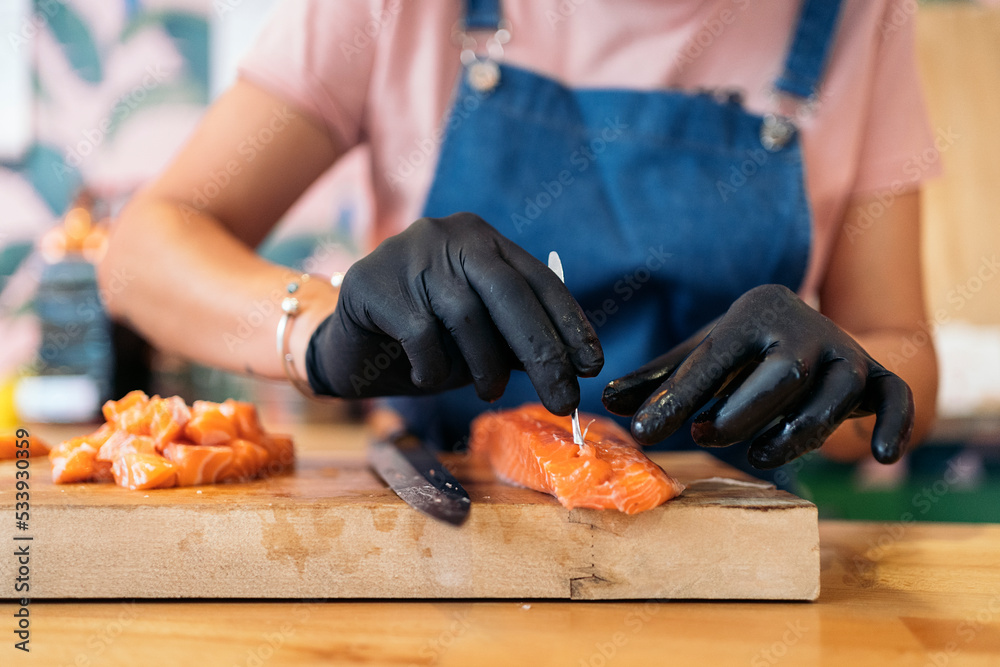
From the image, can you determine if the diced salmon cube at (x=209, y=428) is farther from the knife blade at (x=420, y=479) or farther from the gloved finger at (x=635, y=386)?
the gloved finger at (x=635, y=386)

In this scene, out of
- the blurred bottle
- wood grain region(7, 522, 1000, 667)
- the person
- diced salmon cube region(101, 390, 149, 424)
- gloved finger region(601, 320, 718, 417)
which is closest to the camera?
wood grain region(7, 522, 1000, 667)

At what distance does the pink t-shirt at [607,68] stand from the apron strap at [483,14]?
48mm

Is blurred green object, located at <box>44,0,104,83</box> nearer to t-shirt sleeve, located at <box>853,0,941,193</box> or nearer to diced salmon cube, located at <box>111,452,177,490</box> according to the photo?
diced salmon cube, located at <box>111,452,177,490</box>

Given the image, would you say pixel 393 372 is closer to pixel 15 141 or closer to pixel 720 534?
pixel 720 534

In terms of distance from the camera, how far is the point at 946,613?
2.87 feet

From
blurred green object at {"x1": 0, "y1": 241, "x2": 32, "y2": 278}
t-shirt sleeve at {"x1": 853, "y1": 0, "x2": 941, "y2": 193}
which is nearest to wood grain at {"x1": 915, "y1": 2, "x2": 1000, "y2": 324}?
t-shirt sleeve at {"x1": 853, "y1": 0, "x2": 941, "y2": 193}

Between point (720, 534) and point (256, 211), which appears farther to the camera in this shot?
point (256, 211)

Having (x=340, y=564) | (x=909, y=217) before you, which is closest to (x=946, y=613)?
(x=340, y=564)

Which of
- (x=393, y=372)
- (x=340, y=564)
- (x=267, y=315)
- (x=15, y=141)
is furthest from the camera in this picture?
(x=15, y=141)

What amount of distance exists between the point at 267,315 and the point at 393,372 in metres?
0.29

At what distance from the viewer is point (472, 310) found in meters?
0.91

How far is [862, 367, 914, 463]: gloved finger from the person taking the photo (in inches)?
33.1

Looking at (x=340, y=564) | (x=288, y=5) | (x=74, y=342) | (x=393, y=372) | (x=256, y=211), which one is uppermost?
(x=288, y=5)

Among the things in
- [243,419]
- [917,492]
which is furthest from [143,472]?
[917,492]
